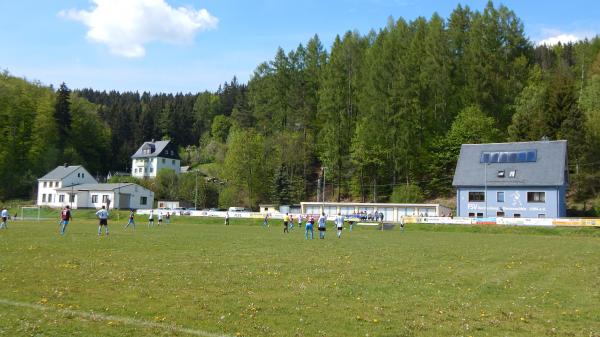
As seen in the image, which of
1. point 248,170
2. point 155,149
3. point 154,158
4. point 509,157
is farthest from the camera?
point 155,149

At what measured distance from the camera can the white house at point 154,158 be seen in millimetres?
129250

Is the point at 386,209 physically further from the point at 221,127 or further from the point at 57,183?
the point at 221,127

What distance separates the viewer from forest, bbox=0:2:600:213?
7381 cm

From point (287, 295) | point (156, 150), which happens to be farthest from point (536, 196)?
point (156, 150)

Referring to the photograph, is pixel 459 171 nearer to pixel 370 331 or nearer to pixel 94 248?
pixel 94 248

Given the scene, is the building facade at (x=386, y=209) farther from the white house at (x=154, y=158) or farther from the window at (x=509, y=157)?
the white house at (x=154, y=158)

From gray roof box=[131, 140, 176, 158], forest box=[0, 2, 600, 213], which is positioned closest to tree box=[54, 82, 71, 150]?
forest box=[0, 2, 600, 213]

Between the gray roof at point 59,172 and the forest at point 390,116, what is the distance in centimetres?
475

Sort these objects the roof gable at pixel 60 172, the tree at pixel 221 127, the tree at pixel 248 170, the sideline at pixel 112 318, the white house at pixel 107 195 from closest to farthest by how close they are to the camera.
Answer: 1. the sideline at pixel 112 318
2. the tree at pixel 248 170
3. the white house at pixel 107 195
4. the roof gable at pixel 60 172
5. the tree at pixel 221 127

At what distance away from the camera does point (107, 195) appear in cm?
8938

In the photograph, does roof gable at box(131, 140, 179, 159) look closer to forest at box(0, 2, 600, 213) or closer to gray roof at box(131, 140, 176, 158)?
gray roof at box(131, 140, 176, 158)

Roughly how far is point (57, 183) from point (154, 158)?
35.0m

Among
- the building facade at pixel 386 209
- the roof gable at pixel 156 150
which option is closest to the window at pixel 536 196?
the building facade at pixel 386 209

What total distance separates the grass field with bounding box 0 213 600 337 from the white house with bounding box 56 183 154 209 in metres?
70.6
